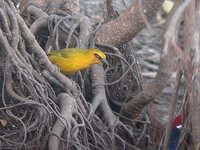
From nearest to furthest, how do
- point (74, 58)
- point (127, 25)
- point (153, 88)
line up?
point (153, 88) < point (74, 58) < point (127, 25)

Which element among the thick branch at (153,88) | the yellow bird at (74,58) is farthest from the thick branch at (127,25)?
the thick branch at (153,88)

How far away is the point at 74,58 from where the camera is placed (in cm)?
639

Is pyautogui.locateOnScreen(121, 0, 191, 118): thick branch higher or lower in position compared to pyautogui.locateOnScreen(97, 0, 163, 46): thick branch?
lower

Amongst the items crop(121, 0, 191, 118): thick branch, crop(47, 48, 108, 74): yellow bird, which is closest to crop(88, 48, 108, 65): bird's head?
crop(47, 48, 108, 74): yellow bird

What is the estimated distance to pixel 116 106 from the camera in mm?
7062

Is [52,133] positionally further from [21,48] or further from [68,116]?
[21,48]

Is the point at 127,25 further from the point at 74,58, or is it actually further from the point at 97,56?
the point at 74,58

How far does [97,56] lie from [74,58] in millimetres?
242

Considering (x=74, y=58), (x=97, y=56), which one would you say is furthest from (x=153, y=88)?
(x=74, y=58)

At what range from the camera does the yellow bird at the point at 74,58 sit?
639 cm

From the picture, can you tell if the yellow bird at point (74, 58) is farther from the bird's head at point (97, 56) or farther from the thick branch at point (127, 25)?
→ the thick branch at point (127, 25)

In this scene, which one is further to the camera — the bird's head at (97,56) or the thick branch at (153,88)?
the bird's head at (97,56)

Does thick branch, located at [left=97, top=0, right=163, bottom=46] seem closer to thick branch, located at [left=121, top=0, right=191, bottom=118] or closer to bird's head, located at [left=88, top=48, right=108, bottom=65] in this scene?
bird's head, located at [left=88, top=48, right=108, bottom=65]

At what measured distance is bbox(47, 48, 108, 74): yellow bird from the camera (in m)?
6.39
